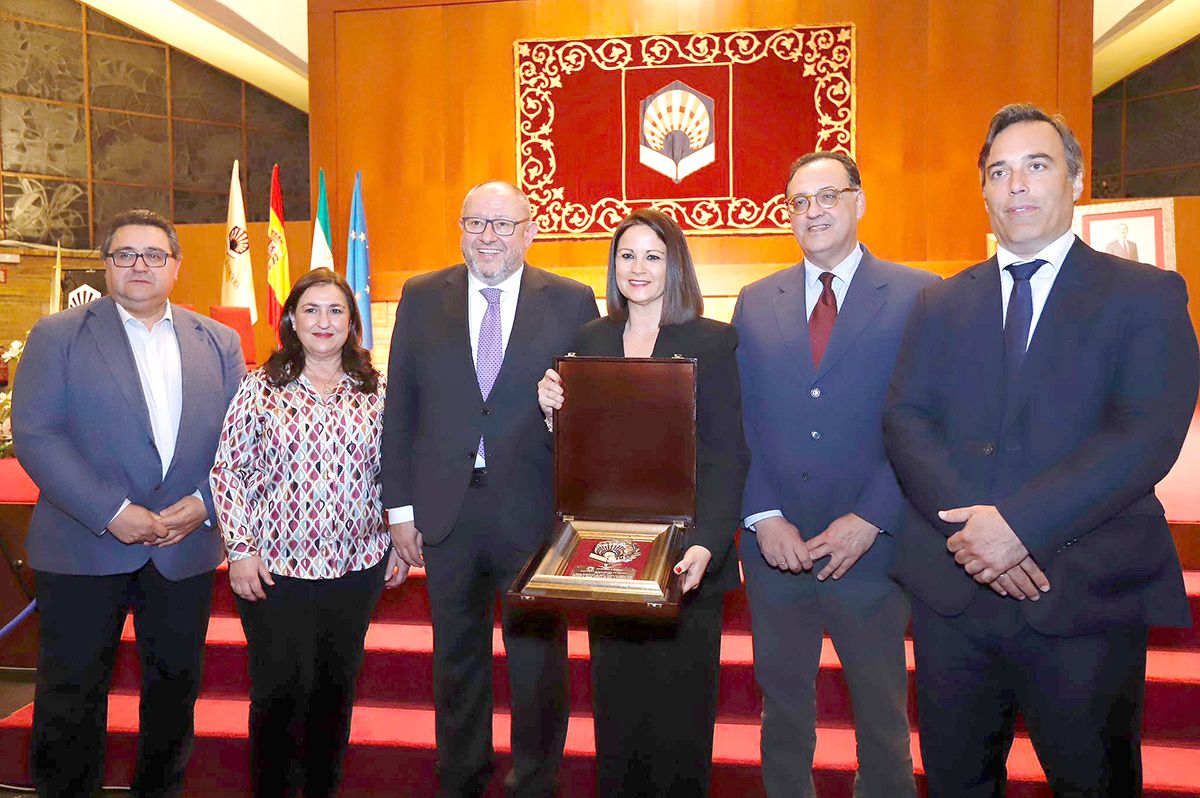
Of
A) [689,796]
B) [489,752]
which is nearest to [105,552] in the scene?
[489,752]

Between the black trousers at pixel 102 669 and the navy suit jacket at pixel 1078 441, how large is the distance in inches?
72.8

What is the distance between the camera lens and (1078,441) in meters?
1.55

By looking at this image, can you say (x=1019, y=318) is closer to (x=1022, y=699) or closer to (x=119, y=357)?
(x=1022, y=699)

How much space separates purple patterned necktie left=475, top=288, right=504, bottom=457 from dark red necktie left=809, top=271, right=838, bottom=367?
2.59 feet

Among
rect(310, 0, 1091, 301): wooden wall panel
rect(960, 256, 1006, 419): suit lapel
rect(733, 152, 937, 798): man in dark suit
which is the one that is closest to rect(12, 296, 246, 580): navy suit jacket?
rect(733, 152, 937, 798): man in dark suit

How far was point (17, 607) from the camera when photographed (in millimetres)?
3514

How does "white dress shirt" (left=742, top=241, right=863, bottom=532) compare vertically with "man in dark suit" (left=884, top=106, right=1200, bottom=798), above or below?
above

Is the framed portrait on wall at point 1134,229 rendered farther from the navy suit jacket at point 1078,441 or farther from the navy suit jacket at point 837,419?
the navy suit jacket at point 1078,441

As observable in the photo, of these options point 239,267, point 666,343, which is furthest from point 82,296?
point 666,343

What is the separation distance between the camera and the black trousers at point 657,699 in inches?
76.5

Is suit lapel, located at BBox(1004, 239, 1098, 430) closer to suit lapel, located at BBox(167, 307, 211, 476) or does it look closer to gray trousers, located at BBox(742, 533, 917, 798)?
gray trousers, located at BBox(742, 533, 917, 798)

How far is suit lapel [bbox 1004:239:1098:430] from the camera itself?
1558mm

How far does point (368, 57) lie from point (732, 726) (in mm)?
4554

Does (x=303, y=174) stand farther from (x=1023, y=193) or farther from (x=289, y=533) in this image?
(x=1023, y=193)
